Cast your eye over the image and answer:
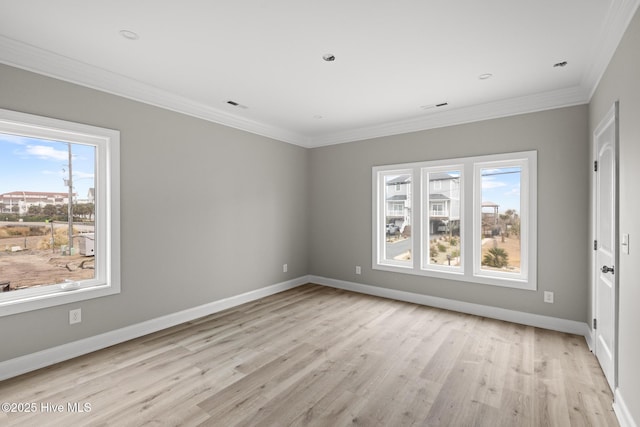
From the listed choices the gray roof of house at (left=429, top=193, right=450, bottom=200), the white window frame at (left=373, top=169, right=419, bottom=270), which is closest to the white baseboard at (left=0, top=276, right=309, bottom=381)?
the white window frame at (left=373, top=169, right=419, bottom=270)

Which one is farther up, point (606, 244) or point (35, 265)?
point (606, 244)

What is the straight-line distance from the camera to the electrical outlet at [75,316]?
285cm

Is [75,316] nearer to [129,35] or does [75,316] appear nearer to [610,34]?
[129,35]

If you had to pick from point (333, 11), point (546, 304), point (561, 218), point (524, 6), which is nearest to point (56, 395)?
point (333, 11)

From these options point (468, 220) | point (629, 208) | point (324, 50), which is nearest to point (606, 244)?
point (629, 208)

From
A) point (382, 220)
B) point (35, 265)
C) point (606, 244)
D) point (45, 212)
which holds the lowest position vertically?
point (35, 265)

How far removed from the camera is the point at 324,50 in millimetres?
2590

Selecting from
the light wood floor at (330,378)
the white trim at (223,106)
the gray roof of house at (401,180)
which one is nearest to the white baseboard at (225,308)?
the light wood floor at (330,378)

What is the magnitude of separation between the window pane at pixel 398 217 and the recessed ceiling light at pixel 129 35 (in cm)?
370

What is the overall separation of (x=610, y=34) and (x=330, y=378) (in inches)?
133

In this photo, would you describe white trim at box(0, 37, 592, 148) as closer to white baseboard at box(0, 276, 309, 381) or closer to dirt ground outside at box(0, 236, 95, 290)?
dirt ground outside at box(0, 236, 95, 290)

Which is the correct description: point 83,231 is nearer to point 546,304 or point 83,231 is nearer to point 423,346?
point 423,346

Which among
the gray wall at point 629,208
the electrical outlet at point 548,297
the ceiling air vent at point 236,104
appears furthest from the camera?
the ceiling air vent at point 236,104

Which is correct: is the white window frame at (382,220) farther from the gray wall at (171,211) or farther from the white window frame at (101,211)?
the white window frame at (101,211)
